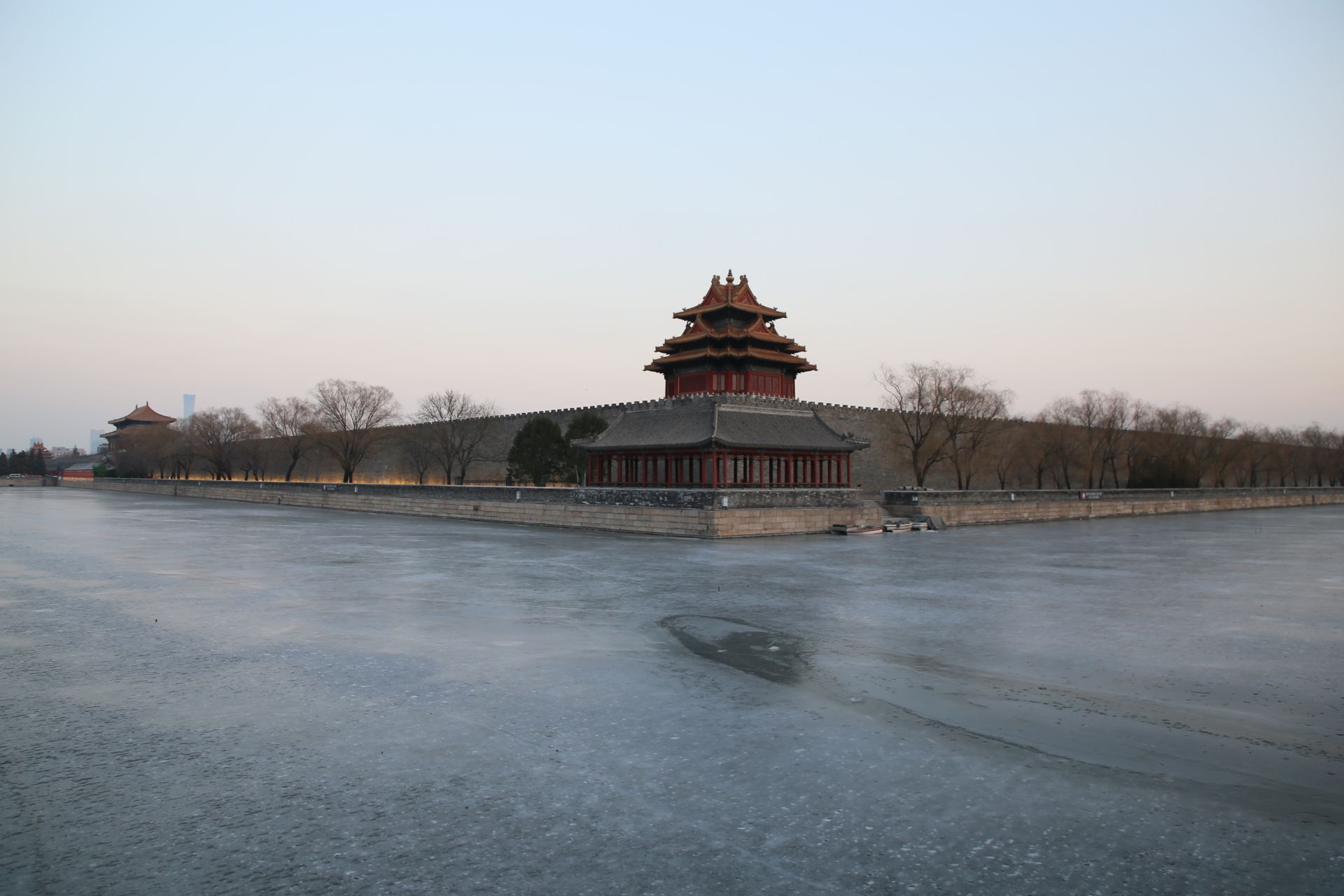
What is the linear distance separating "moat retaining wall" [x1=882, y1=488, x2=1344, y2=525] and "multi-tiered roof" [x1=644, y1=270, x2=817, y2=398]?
24.5ft

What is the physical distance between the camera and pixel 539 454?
43.3m

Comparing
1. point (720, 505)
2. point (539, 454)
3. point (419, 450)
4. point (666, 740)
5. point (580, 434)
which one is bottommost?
point (666, 740)

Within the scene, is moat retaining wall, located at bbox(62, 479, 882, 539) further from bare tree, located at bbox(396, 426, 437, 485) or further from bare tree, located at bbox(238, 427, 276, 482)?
bare tree, located at bbox(238, 427, 276, 482)

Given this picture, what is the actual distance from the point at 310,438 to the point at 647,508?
4229 cm

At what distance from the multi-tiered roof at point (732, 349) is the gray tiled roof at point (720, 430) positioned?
2383 mm

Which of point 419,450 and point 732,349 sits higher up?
point 732,349

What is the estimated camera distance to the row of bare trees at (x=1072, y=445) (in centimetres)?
4881

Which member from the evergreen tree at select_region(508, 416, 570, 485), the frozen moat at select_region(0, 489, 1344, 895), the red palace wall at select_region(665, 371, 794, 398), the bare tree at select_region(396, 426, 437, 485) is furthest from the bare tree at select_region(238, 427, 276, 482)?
the frozen moat at select_region(0, 489, 1344, 895)

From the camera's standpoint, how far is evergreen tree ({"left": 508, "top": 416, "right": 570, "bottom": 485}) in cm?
4322

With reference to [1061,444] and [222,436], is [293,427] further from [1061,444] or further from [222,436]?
[1061,444]

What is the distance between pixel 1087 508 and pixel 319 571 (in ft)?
125

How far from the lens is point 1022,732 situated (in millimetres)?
6555

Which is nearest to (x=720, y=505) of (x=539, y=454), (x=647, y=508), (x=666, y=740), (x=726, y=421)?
(x=647, y=508)

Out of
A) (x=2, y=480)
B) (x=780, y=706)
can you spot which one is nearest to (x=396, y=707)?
(x=780, y=706)
